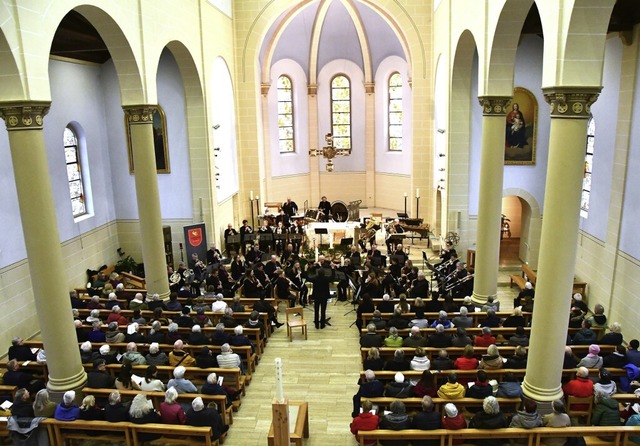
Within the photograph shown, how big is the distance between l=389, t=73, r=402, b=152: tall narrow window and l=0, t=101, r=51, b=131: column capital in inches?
858

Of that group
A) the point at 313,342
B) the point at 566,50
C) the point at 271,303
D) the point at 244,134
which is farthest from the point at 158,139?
the point at 566,50

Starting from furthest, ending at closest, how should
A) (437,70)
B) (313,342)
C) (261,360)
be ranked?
(437,70) → (313,342) → (261,360)

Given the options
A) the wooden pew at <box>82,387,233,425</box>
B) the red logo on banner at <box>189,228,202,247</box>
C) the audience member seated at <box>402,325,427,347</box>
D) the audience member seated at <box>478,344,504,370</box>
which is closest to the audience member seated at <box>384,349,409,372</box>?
the audience member seated at <box>402,325,427,347</box>

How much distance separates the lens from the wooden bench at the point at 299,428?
29.7ft

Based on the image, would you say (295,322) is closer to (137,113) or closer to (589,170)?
(137,113)

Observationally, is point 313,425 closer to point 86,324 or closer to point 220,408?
point 220,408

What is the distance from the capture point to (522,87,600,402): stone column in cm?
888

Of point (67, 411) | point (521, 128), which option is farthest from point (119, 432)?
point (521, 128)

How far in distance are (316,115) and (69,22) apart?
16755mm

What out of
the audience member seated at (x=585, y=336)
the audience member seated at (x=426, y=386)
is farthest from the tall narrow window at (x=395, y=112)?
the audience member seated at (x=426, y=386)

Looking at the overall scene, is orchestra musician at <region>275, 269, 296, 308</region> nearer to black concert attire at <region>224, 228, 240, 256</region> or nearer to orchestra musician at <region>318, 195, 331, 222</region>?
black concert attire at <region>224, 228, 240, 256</region>

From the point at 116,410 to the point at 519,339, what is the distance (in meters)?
8.05

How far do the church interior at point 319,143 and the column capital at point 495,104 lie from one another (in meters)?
0.05

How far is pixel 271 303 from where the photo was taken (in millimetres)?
15547
